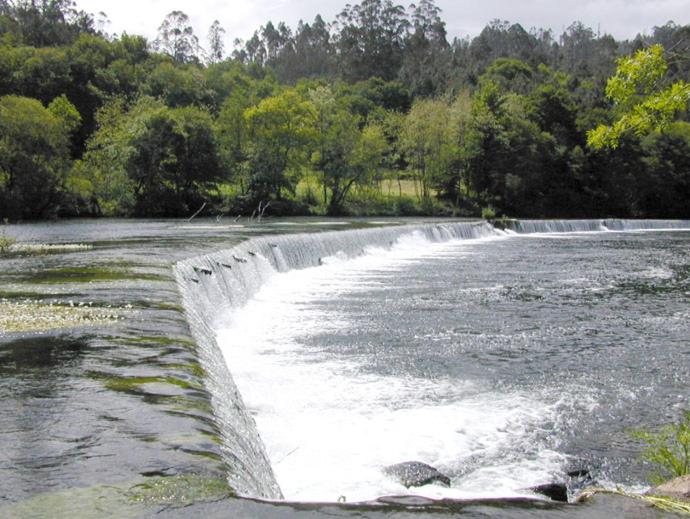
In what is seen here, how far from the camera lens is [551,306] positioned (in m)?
18.5

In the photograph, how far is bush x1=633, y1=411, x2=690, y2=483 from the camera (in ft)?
22.1

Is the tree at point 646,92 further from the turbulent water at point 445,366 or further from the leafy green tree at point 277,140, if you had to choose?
the leafy green tree at point 277,140

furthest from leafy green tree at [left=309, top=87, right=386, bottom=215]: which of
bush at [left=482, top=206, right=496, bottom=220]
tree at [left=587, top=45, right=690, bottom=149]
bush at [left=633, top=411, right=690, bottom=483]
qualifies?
bush at [left=633, top=411, right=690, bottom=483]

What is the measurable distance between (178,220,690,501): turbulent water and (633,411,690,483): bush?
238 millimetres

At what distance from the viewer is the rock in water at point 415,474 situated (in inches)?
276

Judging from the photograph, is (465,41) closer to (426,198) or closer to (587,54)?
(587,54)

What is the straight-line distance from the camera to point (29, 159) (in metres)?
46.0

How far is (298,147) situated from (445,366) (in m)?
51.3

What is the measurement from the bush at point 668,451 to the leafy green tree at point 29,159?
44717mm

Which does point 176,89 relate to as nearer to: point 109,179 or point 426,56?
point 109,179

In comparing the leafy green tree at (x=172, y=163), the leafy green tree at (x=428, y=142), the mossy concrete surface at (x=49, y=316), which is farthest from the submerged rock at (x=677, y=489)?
the leafy green tree at (x=428, y=142)

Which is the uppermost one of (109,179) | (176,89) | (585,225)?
(176,89)

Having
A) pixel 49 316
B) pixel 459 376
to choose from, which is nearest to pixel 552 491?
pixel 459 376

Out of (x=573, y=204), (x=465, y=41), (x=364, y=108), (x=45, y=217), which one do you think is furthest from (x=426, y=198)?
(x=465, y=41)
